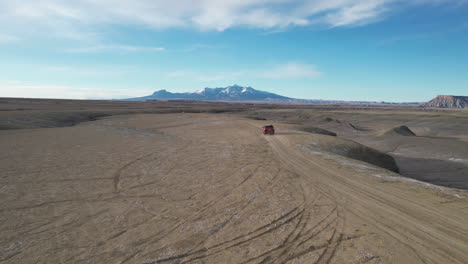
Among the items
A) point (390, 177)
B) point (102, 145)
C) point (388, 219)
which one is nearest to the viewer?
point (388, 219)

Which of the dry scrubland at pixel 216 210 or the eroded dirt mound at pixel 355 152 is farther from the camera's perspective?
the eroded dirt mound at pixel 355 152

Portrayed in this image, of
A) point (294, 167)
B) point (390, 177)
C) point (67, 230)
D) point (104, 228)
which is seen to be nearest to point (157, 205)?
point (104, 228)

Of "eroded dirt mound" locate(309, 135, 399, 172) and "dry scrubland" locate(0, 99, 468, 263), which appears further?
"eroded dirt mound" locate(309, 135, 399, 172)

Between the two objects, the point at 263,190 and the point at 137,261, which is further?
the point at 263,190

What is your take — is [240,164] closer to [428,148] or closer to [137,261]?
[137,261]

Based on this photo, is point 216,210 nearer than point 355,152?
Yes

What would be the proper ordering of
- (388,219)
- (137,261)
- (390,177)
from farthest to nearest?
(390,177), (388,219), (137,261)

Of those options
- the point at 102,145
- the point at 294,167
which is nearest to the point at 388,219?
the point at 294,167

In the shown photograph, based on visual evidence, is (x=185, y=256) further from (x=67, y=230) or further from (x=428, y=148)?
(x=428, y=148)

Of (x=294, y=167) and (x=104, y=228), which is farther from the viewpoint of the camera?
(x=294, y=167)
